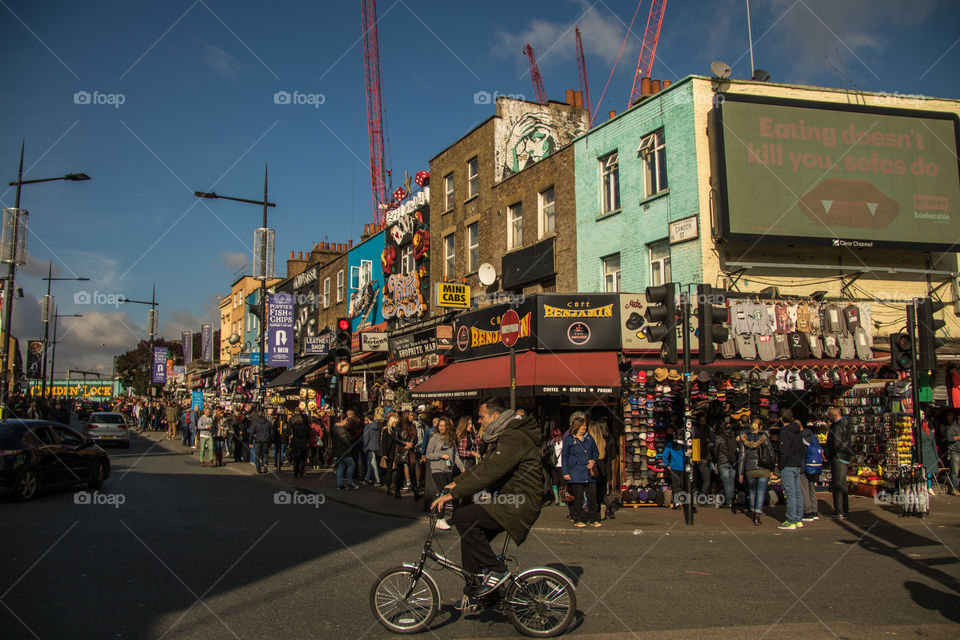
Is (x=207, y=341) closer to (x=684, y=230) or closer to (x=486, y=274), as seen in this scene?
(x=486, y=274)

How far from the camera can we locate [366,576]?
7.79m

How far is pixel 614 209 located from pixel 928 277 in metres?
8.29

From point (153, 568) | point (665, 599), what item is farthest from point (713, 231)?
point (153, 568)

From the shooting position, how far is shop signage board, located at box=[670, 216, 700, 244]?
56.2 ft

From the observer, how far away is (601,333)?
17359mm

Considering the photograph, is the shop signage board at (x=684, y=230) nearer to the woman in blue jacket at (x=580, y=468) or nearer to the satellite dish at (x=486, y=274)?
the satellite dish at (x=486, y=274)

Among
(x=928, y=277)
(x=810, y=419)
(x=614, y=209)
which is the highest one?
(x=614, y=209)

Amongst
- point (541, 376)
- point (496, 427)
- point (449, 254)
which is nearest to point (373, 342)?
point (449, 254)

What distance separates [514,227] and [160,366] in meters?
43.1

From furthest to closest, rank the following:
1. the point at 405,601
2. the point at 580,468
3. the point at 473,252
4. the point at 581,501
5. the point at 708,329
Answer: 1. the point at 473,252
2. the point at 581,501
3. the point at 580,468
4. the point at 708,329
5. the point at 405,601

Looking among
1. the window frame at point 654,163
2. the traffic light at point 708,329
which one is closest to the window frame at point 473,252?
the window frame at point 654,163

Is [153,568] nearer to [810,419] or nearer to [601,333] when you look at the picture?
[601,333]

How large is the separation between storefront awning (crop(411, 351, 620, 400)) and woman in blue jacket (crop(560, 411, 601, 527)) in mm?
3015

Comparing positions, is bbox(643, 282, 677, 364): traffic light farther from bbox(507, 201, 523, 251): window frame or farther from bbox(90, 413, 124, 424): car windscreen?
bbox(90, 413, 124, 424): car windscreen
